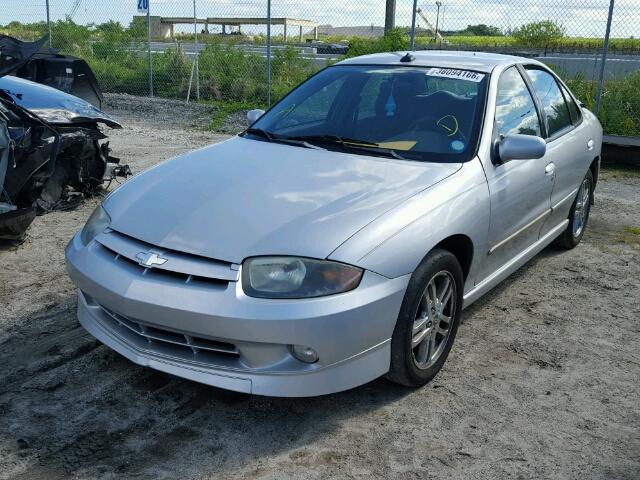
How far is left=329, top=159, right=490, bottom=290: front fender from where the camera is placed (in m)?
3.07

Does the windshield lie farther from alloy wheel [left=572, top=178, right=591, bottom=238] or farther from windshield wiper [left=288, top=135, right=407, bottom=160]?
alloy wheel [left=572, top=178, right=591, bottom=238]

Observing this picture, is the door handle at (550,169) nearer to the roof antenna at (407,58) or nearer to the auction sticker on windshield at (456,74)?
the auction sticker on windshield at (456,74)

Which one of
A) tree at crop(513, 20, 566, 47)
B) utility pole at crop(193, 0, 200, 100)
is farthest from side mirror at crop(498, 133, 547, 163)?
utility pole at crop(193, 0, 200, 100)

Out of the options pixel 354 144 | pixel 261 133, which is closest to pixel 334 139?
pixel 354 144

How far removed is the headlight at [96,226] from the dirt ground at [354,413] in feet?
2.17

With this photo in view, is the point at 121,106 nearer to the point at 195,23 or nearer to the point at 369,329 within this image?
the point at 195,23

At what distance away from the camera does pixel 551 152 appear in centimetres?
482

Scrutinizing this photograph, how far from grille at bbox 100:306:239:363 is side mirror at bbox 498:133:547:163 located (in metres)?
1.94

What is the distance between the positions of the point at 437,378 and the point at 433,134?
4.51 feet

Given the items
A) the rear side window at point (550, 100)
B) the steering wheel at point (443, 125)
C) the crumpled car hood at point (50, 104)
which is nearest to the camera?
the steering wheel at point (443, 125)

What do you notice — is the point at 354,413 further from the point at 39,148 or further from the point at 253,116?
the point at 39,148

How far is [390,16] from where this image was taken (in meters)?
12.6

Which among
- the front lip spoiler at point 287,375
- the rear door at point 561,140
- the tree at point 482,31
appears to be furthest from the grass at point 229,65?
the front lip spoiler at point 287,375

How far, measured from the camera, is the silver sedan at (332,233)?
2.97 m
